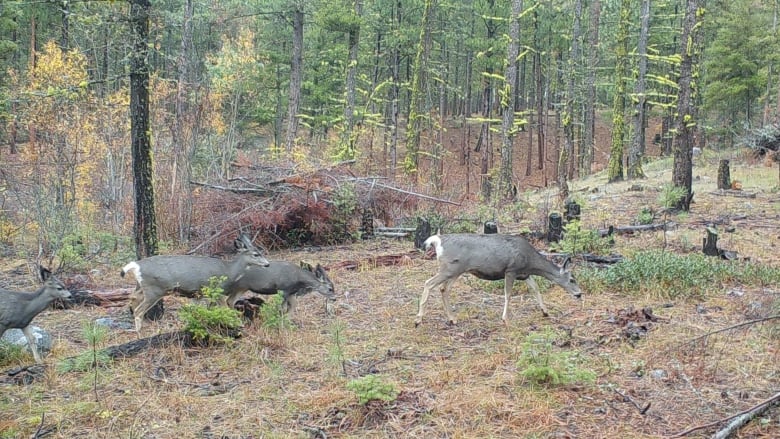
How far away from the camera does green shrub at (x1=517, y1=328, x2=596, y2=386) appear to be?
555cm

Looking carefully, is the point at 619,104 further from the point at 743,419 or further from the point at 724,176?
the point at 743,419

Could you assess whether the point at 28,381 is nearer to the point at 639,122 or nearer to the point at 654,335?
the point at 654,335

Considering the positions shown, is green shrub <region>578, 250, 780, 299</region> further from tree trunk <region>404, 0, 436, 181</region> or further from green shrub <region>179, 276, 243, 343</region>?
tree trunk <region>404, 0, 436, 181</region>

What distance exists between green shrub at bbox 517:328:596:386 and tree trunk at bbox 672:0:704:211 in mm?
10193

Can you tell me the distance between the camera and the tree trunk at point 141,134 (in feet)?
25.3

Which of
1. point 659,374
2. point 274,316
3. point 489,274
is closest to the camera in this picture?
point 659,374

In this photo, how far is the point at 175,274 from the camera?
7930 millimetres

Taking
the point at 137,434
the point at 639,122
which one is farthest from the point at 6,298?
the point at 639,122

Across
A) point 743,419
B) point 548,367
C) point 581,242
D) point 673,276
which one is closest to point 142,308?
point 548,367

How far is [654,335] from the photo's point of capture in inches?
273

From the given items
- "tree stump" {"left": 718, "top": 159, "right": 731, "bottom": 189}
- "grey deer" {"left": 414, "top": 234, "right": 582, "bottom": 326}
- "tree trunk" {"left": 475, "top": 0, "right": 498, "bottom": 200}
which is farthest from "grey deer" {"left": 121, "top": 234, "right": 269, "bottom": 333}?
"tree trunk" {"left": 475, "top": 0, "right": 498, "bottom": 200}

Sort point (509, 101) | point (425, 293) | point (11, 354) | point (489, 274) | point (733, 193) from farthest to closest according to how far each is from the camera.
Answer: point (509, 101), point (733, 193), point (489, 274), point (425, 293), point (11, 354)

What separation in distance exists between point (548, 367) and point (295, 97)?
804 inches

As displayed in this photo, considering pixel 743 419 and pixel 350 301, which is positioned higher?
pixel 743 419
